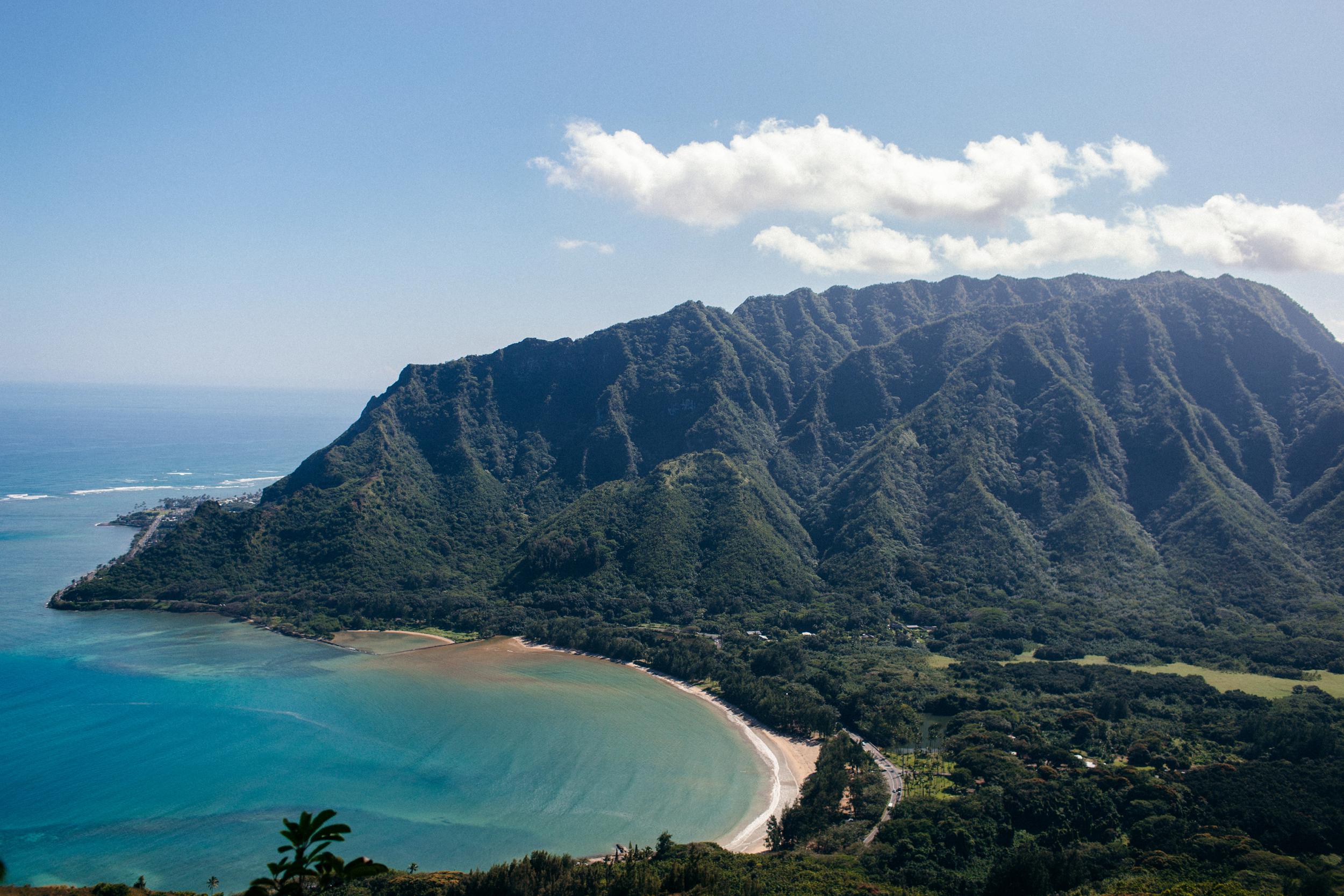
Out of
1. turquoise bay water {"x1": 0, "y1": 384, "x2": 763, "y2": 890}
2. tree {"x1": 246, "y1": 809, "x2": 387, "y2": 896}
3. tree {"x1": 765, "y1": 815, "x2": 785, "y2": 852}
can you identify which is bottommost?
tree {"x1": 765, "y1": 815, "x2": 785, "y2": 852}

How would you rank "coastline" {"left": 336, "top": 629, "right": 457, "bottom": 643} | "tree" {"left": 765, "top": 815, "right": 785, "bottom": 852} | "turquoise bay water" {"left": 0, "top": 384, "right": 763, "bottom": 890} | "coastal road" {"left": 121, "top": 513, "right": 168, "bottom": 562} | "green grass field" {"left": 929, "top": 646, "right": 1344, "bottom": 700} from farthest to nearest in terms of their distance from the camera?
"coastal road" {"left": 121, "top": 513, "right": 168, "bottom": 562} < "coastline" {"left": 336, "top": 629, "right": 457, "bottom": 643} < "green grass field" {"left": 929, "top": 646, "right": 1344, "bottom": 700} < "turquoise bay water" {"left": 0, "top": 384, "right": 763, "bottom": 890} < "tree" {"left": 765, "top": 815, "right": 785, "bottom": 852}

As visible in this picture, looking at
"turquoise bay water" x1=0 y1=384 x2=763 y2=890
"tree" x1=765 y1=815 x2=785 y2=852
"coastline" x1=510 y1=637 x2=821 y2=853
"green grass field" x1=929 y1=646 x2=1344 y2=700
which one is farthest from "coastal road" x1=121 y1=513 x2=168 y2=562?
"green grass field" x1=929 y1=646 x2=1344 y2=700

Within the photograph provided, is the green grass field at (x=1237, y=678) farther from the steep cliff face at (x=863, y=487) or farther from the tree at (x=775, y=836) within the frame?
the tree at (x=775, y=836)

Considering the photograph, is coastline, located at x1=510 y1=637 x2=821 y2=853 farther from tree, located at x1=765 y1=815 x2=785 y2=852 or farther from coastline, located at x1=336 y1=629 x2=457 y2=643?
coastline, located at x1=336 y1=629 x2=457 y2=643

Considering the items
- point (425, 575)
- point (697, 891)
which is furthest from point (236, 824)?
point (425, 575)

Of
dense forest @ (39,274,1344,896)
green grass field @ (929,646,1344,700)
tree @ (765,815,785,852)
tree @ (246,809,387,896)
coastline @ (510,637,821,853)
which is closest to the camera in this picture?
tree @ (246,809,387,896)

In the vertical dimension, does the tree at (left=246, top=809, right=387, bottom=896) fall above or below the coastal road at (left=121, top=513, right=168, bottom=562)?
above
